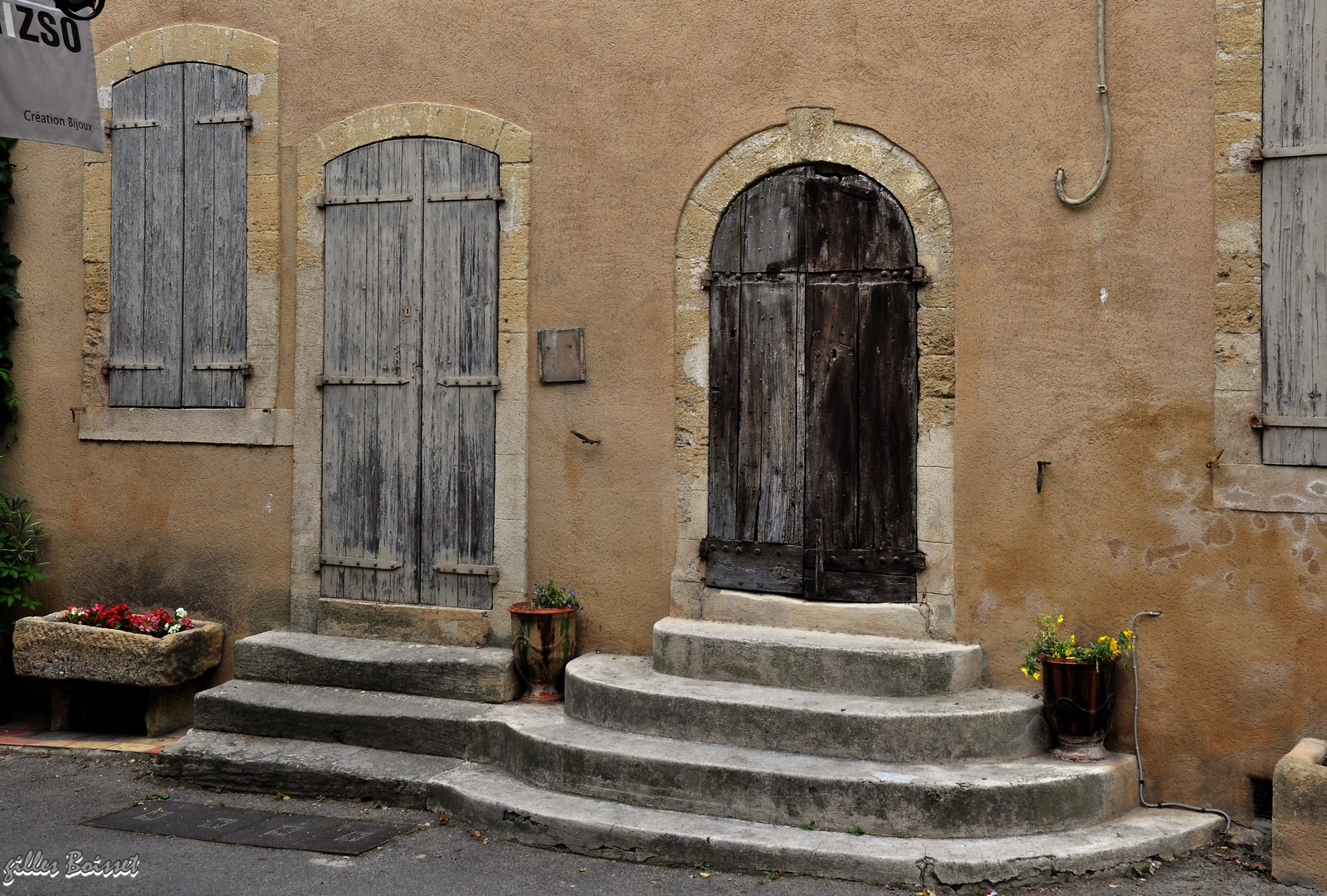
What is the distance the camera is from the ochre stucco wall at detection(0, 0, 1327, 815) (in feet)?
16.5

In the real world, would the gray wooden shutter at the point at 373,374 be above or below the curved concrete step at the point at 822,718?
above

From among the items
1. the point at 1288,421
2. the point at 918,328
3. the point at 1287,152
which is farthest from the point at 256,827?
the point at 1287,152

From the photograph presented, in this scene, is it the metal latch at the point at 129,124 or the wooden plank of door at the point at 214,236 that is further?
the metal latch at the point at 129,124

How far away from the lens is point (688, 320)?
5.93 meters

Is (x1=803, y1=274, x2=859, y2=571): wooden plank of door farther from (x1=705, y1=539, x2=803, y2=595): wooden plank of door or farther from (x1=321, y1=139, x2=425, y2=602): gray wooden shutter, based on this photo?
(x1=321, y1=139, x2=425, y2=602): gray wooden shutter

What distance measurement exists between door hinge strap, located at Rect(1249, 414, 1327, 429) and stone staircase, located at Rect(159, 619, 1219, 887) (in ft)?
4.85

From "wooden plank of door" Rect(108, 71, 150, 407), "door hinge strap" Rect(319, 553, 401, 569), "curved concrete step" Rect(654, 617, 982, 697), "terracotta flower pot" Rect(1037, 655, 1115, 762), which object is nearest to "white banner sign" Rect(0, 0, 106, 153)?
"wooden plank of door" Rect(108, 71, 150, 407)

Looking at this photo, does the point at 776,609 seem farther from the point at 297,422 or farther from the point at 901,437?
the point at 297,422

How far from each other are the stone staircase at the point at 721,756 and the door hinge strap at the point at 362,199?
7.89ft

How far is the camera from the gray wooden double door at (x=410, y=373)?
6324 mm

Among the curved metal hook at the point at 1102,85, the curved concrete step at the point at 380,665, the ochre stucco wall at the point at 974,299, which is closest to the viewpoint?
the ochre stucco wall at the point at 974,299

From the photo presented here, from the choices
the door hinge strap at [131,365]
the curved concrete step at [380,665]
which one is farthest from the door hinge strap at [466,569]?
the door hinge strap at [131,365]

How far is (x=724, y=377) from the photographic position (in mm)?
5883

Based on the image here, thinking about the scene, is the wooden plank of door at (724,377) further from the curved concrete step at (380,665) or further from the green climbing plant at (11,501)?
the green climbing plant at (11,501)
